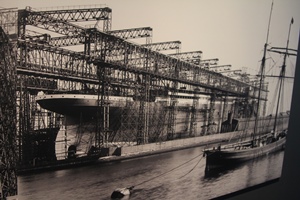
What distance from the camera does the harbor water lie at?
9.84ft

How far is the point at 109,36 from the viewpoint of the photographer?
10.8 feet

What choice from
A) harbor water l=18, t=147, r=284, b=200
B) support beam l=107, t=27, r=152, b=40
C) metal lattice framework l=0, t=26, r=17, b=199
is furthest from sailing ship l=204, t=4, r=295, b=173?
metal lattice framework l=0, t=26, r=17, b=199

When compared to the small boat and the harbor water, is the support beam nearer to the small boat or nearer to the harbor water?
the harbor water

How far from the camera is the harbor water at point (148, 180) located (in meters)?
3.00

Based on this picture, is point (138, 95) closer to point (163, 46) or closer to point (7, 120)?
point (163, 46)

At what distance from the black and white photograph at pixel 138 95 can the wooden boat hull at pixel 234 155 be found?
3cm

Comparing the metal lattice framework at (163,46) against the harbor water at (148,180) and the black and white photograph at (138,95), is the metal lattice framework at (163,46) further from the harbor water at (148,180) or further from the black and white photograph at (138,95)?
the harbor water at (148,180)

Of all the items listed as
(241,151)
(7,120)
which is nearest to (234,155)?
(241,151)

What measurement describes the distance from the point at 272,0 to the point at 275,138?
286 centimetres

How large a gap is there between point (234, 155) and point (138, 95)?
8.99 feet

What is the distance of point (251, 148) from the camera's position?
5.98 m

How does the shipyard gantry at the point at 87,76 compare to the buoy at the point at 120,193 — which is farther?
the buoy at the point at 120,193

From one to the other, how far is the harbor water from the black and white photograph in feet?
0.05

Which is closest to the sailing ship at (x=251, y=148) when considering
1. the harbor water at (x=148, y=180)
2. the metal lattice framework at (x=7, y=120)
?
the harbor water at (x=148, y=180)
